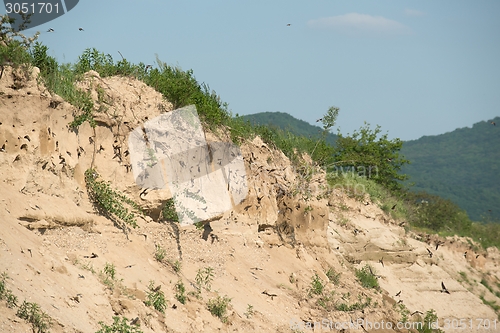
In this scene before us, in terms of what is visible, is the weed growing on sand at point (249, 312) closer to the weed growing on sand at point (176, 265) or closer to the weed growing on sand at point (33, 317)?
the weed growing on sand at point (176, 265)

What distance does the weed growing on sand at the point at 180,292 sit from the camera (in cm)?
898

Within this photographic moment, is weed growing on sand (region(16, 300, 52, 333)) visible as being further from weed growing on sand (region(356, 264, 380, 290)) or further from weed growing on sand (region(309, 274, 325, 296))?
weed growing on sand (region(356, 264, 380, 290))

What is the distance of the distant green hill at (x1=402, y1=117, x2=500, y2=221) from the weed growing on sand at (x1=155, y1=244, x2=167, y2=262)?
73.0m

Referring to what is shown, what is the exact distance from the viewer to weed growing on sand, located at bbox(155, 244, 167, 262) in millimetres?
9664

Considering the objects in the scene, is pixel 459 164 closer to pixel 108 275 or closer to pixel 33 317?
pixel 108 275

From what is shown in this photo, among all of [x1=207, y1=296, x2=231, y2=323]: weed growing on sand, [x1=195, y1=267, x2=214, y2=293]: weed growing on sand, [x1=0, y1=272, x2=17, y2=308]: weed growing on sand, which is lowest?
[x1=207, y1=296, x2=231, y2=323]: weed growing on sand

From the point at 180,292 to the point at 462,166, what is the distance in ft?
353

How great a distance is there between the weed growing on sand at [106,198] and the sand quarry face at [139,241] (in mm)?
110

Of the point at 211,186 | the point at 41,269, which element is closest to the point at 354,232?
the point at 211,186

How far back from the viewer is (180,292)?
911cm

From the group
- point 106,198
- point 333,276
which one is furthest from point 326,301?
point 106,198

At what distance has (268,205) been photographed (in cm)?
1317

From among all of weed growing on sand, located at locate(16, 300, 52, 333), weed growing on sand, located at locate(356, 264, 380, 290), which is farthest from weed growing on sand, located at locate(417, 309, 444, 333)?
weed growing on sand, located at locate(16, 300, 52, 333)

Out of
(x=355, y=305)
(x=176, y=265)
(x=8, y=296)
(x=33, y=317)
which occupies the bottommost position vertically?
Result: (x=355, y=305)
